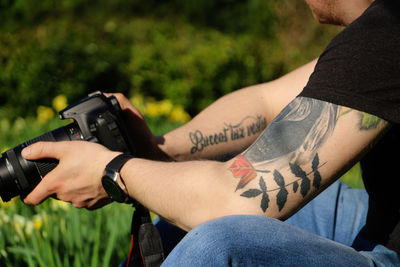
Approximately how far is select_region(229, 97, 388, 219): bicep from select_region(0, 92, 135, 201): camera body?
1.40 ft

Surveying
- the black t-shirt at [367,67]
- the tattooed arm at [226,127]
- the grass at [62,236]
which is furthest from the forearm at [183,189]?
the grass at [62,236]

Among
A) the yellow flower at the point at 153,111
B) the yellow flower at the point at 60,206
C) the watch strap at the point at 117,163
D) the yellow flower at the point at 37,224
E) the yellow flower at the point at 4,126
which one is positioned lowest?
the yellow flower at the point at 153,111

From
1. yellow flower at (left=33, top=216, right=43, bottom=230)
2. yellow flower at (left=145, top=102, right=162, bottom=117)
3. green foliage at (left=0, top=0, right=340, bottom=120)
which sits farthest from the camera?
green foliage at (left=0, top=0, right=340, bottom=120)

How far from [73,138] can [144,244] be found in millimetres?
377

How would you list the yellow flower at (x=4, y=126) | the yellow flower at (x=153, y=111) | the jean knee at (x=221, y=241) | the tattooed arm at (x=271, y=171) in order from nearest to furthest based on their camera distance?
the jean knee at (x=221, y=241)
the tattooed arm at (x=271, y=171)
the yellow flower at (x=4, y=126)
the yellow flower at (x=153, y=111)

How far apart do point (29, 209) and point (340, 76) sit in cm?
171

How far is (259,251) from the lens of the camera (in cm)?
112

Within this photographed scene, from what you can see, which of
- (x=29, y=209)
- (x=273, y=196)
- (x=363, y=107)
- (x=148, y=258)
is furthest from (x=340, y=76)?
(x=29, y=209)

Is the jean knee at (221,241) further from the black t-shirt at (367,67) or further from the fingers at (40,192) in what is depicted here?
the fingers at (40,192)

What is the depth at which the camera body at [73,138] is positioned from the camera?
1414 mm

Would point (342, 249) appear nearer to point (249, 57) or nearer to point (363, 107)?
point (363, 107)

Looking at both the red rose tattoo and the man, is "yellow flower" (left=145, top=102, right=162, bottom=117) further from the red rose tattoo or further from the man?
the red rose tattoo

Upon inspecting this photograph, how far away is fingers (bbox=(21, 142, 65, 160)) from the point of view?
140 cm

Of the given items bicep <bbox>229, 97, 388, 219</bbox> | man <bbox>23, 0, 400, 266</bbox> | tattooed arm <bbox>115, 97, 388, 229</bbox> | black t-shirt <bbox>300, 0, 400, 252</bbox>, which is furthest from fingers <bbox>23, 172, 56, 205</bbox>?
black t-shirt <bbox>300, 0, 400, 252</bbox>
